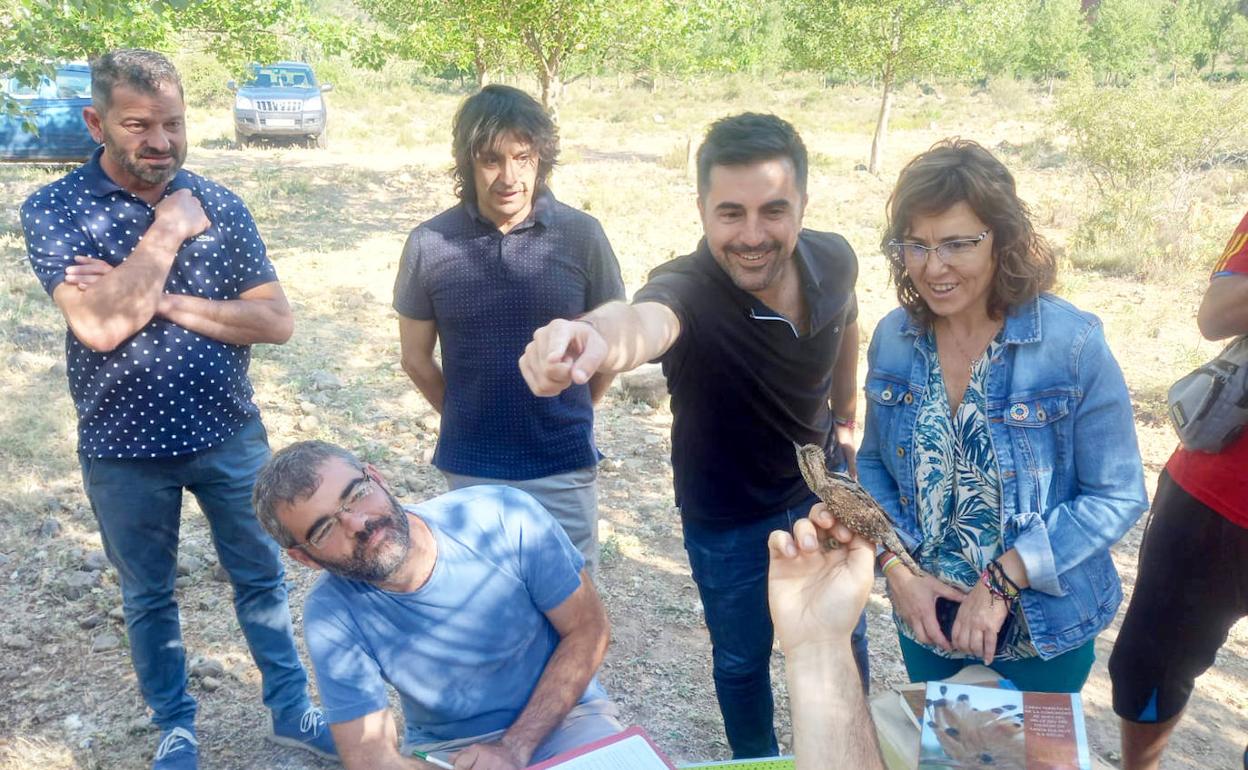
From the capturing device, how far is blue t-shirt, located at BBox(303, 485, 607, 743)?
234cm

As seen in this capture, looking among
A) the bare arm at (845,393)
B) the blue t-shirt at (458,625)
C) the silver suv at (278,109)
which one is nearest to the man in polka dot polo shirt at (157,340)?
the blue t-shirt at (458,625)

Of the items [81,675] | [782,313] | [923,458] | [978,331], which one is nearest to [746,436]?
[782,313]

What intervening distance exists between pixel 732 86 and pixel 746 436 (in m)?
37.7

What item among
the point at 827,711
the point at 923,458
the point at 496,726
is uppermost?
the point at 923,458

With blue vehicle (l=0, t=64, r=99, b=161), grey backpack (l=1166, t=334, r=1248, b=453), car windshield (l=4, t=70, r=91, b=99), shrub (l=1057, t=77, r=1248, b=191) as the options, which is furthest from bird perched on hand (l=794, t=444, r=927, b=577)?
car windshield (l=4, t=70, r=91, b=99)

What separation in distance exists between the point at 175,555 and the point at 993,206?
258 cm

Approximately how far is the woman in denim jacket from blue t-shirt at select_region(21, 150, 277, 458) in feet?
6.64

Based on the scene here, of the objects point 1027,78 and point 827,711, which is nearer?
point 827,711

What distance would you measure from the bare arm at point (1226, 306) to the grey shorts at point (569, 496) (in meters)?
1.79

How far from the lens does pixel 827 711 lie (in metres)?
1.64

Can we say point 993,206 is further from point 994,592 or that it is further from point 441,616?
point 441,616

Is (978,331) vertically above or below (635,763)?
above

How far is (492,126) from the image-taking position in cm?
299

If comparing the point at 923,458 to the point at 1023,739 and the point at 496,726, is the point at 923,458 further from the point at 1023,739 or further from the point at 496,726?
the point at 496,726
